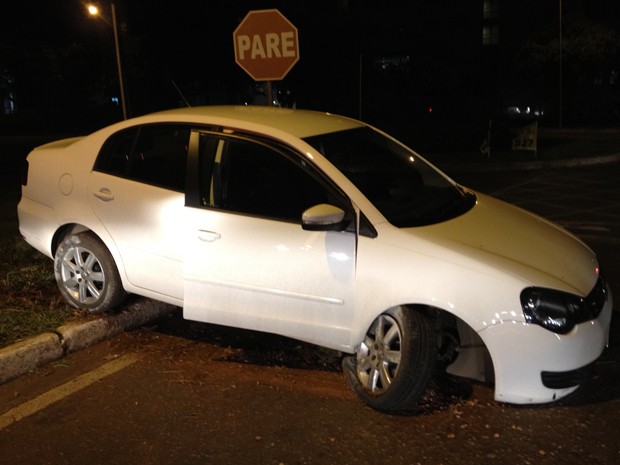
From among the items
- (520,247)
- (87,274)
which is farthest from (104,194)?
(520,247)

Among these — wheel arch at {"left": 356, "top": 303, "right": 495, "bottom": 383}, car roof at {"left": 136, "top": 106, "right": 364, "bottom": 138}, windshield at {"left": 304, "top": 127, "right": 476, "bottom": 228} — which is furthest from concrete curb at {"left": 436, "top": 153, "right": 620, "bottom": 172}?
wheel arch at {"left": 356, "top": 303, "right": 495, "bottom": 383}

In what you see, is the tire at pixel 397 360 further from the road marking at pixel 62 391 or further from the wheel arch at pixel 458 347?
the road marking at pixel 62 391

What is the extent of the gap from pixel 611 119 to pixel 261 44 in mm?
32925

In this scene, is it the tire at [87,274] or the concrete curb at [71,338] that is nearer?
the concrete curb at [71,338]

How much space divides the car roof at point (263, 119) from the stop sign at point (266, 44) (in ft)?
7.48

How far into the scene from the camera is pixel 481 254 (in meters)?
3.41

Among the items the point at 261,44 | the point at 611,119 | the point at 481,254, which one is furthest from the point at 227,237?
the point at 611,119

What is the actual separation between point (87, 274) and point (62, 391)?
1.10m

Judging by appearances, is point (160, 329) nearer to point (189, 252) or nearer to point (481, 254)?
point (189, 252)

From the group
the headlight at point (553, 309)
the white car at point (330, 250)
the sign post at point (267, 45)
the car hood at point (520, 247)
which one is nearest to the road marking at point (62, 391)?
the white car at point (330, 250)

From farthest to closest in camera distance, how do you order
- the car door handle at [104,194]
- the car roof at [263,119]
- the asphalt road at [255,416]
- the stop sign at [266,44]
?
1. the stop sign at [266,44]
2. the car door handle at [104,194]
3. the car roof at [263,119]
4. the asphalt road at [255,416]

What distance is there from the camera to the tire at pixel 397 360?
11.2ft

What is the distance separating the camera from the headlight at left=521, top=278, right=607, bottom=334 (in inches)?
127

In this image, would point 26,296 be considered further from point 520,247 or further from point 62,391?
point 520,247
